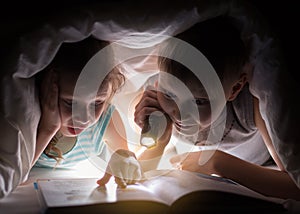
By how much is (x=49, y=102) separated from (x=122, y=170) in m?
0.18

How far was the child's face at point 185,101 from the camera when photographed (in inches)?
27.3

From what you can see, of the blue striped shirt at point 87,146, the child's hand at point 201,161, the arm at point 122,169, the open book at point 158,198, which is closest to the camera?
the open book at point 158,198

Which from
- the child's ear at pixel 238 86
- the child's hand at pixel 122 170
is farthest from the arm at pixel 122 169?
the child's ear at pixel 238 86

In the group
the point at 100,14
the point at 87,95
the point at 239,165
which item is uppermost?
the point at 100,14

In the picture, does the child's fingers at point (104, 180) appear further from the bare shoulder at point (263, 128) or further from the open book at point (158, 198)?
the bare shoulder at point (263, 128)

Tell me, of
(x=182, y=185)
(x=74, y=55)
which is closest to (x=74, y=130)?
(x=74, y=55)

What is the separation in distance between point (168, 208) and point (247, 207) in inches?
4.6

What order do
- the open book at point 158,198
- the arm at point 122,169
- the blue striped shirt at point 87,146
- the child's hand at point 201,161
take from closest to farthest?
the open book at point 158,198 → the arm at point 122,169 → the child's hand at point 201,161 → the blue striped shirt at point 87,146

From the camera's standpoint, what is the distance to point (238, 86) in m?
0.78

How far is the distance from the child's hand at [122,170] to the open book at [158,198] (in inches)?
0.7

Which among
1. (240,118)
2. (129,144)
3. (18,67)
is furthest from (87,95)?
(240,118)

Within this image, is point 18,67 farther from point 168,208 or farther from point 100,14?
point 168,208

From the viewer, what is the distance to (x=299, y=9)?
0.73 m

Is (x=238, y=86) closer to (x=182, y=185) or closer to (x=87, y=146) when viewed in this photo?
(x=182, y=185)
